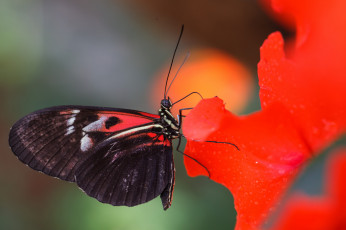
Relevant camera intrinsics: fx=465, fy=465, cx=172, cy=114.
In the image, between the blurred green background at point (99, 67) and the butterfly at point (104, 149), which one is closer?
the butterfly at point (104, 149)

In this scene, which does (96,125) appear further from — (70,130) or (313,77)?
(313,77)

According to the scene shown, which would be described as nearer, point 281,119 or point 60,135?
point 281,119

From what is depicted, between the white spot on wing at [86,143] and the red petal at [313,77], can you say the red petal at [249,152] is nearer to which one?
the red petal at [313,77]

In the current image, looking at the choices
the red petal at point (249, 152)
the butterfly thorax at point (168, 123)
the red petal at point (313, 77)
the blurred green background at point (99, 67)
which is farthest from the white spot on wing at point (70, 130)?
the blurred green background at point (99, 67)

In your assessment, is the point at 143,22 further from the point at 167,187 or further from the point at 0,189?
the point at 167,187

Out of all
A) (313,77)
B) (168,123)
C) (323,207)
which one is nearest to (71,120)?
(168,123)

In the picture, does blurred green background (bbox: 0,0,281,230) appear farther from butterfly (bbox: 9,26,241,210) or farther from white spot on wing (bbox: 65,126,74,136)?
white spot on wing (bbox: 65,126,74,136)
